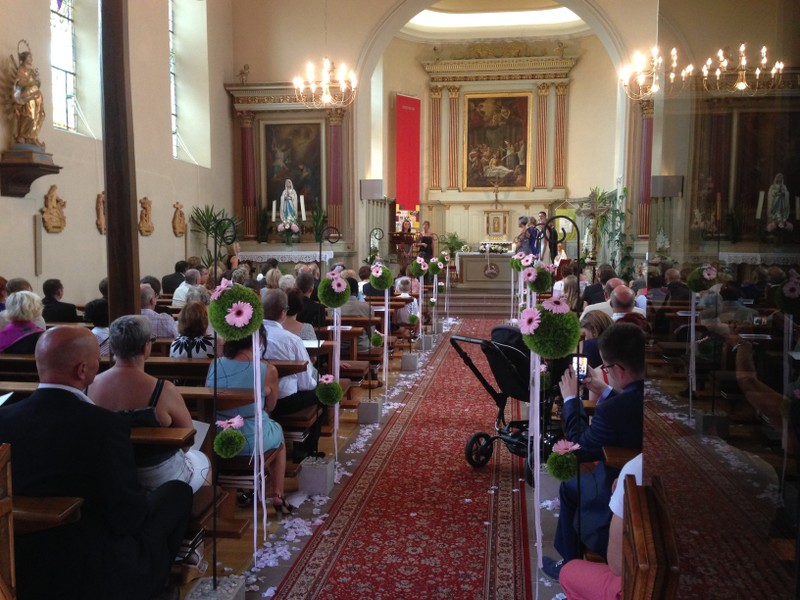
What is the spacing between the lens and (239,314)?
3.11 m

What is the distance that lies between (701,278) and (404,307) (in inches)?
333

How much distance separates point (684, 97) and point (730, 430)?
610mm

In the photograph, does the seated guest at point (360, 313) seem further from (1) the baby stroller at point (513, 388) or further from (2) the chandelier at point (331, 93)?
(2) the chandelier at point (331, 93)

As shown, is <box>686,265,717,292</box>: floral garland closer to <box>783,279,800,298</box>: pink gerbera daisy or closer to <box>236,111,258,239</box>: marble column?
<box>783,279,800,298</box>: pink gerbera daisy

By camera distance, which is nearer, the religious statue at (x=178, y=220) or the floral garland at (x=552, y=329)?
the floral garland at (x=552, y=329)

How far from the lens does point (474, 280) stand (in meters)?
16.9

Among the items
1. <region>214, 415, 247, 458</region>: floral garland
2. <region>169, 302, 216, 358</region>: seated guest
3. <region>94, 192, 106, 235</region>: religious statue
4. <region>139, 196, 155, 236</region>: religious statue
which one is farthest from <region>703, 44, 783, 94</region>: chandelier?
<region>139, 196, 155, 236</region>: religious statue

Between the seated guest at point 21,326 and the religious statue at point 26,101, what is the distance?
418 cm

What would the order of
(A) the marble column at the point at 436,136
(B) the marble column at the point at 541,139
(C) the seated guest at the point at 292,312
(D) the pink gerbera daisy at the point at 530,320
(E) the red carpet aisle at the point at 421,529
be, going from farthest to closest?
1. (A) the marble column at the point at 436,136
2. (B) the marble column at the point at 541,139
3. (C) the seated guest at the point at 292,312
4. (E) the red carpet aisle at the point at 421,529
5. (D) the pink gerbera daisy at the point at 530,320

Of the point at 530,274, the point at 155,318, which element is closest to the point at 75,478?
the point at 530,274

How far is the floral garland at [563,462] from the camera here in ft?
8.90

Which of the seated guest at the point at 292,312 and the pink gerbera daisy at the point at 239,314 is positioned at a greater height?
the pink gerbera daisy at the point at 239,314

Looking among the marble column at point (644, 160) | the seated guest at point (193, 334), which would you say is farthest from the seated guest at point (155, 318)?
the marble column at point (644, 160)

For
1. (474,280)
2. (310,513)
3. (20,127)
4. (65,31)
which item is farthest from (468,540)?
(474,280)
